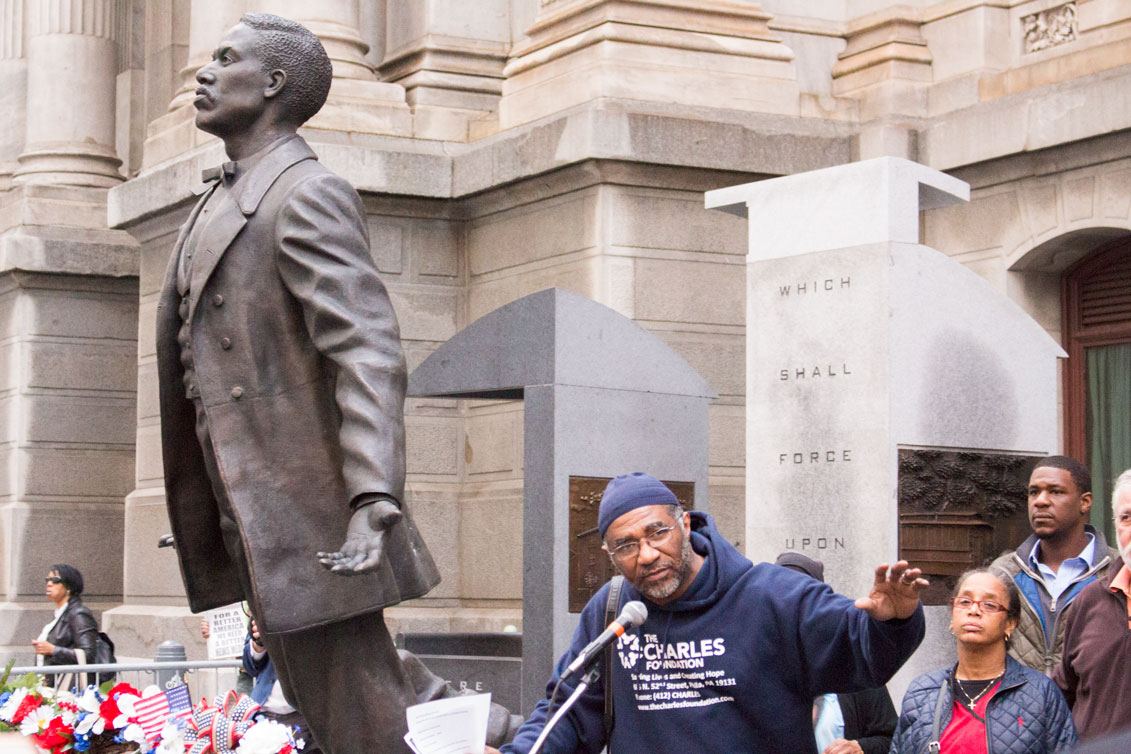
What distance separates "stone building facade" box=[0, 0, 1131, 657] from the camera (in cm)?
1277

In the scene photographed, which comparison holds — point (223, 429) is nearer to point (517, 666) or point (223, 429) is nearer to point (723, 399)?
point (517, 666)

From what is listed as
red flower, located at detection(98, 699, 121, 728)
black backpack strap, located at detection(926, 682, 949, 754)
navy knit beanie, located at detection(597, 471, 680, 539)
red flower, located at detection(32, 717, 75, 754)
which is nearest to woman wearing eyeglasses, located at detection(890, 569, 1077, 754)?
black backpack strap, located at detection(926, 682, 949, 754)

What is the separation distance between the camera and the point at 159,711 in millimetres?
7086

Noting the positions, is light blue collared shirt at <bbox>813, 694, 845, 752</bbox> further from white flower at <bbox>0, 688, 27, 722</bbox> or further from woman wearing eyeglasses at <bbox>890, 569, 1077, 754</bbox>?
white flower at <bbox>0, 688, 27, 722</bbox>

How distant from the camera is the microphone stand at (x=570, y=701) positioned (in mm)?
4805

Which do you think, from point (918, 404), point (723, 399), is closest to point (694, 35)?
point (723, 399)

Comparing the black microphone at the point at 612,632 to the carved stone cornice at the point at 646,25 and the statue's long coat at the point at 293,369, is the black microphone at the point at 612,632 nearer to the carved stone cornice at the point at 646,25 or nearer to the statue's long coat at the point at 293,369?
the statue's long coat at the point at 293,369

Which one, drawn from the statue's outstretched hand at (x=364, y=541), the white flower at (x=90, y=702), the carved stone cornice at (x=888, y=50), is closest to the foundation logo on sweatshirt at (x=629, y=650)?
the statue's outstretched hand at (x=364, y=541)

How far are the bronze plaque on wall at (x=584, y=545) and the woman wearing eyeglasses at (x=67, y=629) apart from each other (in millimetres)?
5204

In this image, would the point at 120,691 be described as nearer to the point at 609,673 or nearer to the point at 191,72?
the point at 609,673

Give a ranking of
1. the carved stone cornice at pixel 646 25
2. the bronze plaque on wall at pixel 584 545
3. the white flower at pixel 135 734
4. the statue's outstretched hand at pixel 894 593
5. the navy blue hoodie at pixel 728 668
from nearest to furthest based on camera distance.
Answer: the statue's outstretched hand at pixel 894 593 → the navy blue hoodie at pixel 728 668 → the white flower at pixel 135 734 → the bronze plaque on wall at pixel 584 545 → the carved stone cornice at pixel 646 25

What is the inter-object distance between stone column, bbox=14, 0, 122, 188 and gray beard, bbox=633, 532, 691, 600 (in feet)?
53.2

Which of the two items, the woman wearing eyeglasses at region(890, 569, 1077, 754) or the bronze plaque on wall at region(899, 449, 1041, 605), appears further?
the bronze plaque on wall at region(899, 449, 1041, 605)

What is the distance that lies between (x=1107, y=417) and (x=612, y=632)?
8.65m
